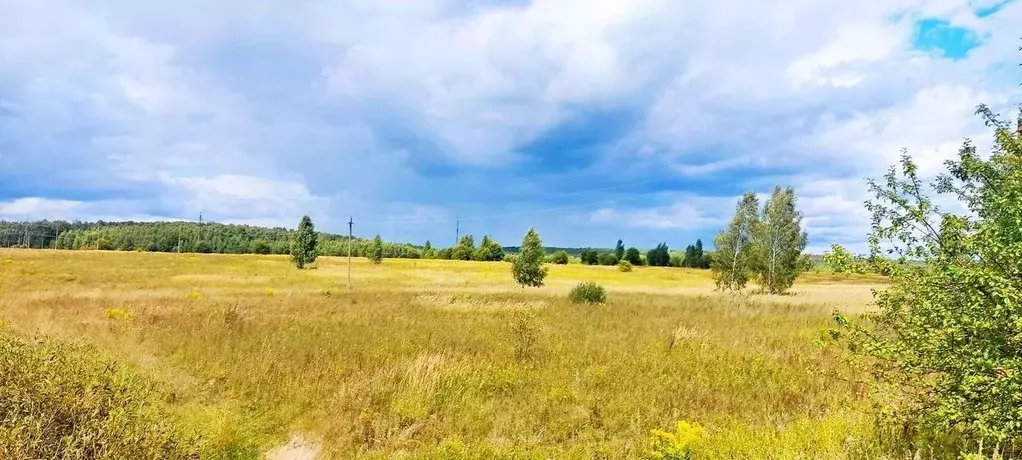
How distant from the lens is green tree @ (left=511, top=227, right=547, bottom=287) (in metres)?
38.1

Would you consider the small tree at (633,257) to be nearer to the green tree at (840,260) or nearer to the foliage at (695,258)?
the foliage at (695,258)

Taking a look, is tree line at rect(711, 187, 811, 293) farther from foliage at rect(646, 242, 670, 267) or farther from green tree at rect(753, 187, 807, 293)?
foliage at rect(646, 242, 670, 267)

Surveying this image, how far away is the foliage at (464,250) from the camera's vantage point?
111562mm

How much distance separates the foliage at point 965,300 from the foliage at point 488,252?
4107 inches

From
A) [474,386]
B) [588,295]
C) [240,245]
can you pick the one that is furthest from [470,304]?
[240,245]

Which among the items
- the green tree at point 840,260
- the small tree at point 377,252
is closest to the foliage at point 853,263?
the green tree at point 840,260

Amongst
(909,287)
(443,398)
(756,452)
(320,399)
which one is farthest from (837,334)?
(320,399)

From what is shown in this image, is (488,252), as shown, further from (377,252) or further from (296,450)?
(296,450)

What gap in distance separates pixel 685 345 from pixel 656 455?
24.4 feet

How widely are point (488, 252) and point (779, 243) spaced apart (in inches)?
2944

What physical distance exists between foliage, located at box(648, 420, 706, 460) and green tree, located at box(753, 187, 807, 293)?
36.8m

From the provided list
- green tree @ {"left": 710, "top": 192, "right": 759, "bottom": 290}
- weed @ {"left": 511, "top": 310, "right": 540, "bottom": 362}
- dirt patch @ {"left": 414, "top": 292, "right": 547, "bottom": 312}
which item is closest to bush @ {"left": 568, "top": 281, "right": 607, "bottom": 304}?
dirt patch @ {"left": 414, "top": 292, "right": 547, "bottom": 312}

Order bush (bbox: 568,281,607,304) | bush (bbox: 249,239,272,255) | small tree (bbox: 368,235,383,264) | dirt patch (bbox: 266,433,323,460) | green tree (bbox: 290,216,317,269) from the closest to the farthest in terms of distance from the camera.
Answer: dirt patch (bbox: 266,433,323,460) < bush (bbox: 568,281,607,304) < green tree (bbox: 290,216,317,269) < small tree (bbox: 368,235,383,264) < bush (bbox: 249,239,272,255)

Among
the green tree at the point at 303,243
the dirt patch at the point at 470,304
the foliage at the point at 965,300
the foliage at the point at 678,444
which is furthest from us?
the green tree at the point at 303,243
